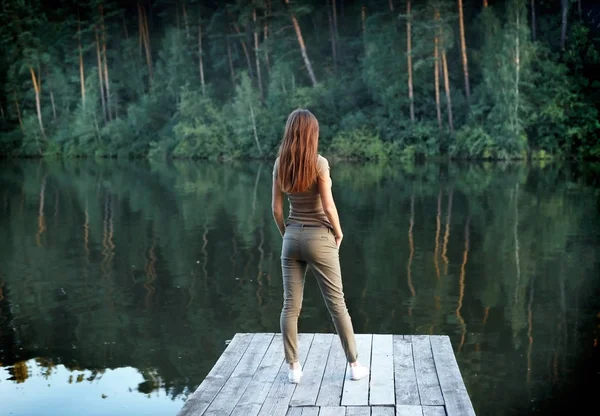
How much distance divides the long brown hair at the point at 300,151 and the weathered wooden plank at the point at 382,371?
135 cm

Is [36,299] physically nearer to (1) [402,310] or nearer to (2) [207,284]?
(2) [207,284]

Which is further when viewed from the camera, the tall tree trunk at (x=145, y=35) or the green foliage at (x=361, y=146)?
the tall tree trunk at (x=145, y=35)

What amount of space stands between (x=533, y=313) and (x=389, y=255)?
371 cm

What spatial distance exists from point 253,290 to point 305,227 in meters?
5.46

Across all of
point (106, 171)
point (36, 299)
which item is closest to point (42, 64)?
point (106, 171)

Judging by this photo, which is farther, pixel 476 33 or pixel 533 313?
pixel 476 33

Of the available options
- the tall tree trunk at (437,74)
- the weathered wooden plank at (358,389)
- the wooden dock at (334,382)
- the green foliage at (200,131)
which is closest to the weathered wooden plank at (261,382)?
the wooden dock at (334,382)

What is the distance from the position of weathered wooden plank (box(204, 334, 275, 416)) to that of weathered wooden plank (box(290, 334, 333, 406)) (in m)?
0.35

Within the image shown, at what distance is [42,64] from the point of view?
171ft

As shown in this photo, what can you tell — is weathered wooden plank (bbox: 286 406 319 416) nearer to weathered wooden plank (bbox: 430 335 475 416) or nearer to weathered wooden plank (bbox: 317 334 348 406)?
weathered wooden plank (bbox: 317 334 348 406)

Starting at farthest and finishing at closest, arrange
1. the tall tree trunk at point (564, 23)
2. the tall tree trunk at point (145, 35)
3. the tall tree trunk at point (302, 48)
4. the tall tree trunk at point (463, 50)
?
the tall tree trunk at point (145, 35) → the tall tree trunk at point (302, 48) → the tall tree trunk at point (564, 23) → the tall tree trunk at point (463, 50)

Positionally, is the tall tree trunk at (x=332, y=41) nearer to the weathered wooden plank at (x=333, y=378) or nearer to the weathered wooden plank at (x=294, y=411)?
the weathered wooden plank at (x=333, y=378)

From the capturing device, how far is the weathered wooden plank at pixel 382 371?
472 cm

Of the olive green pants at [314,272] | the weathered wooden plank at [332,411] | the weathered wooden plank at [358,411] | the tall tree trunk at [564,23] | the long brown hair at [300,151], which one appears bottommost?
the weathered wooden plank at [358,411]
